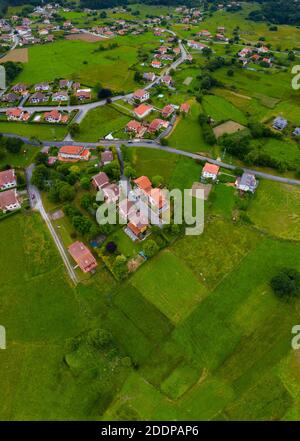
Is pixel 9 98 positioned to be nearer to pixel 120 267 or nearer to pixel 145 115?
pixel 145 115

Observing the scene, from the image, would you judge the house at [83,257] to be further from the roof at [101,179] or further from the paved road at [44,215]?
the roof at [101,179]

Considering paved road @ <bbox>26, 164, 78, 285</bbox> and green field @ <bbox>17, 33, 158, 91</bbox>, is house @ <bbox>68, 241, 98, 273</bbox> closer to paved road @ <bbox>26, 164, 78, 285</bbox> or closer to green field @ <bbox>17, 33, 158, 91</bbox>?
paved road @ <bbox>26, 164, 78, 285</bbox>

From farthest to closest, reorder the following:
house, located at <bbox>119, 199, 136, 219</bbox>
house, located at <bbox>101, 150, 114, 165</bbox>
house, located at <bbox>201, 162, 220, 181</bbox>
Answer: house, located at <bbox>101, 150, 114, 165</bbox>
house, located at <bbox>201, 162, 220, 181</bbox>
house, located at <bbox>119, 199, 136, 219</bbox>

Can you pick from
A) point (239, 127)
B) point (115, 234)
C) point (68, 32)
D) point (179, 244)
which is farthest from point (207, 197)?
→ point (68, 32)

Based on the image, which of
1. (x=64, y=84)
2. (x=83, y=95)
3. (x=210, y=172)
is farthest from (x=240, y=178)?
(x=64, y=84)

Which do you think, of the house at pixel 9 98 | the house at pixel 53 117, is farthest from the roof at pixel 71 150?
the house at pixel 9 98

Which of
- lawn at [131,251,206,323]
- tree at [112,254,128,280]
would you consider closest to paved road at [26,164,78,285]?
tree at [112,254,128,280]
